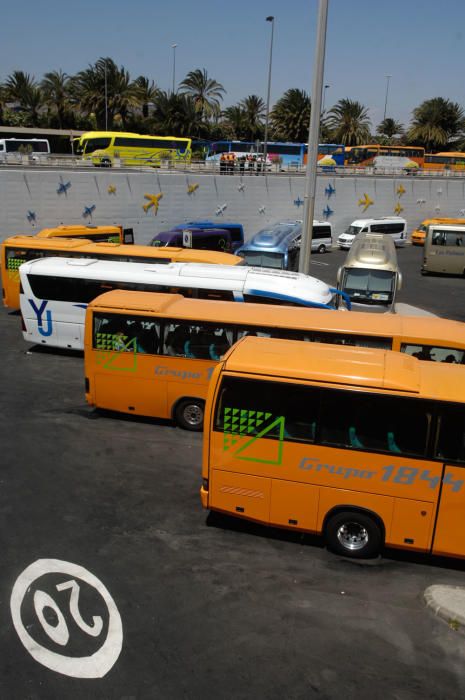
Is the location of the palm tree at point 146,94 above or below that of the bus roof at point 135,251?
above

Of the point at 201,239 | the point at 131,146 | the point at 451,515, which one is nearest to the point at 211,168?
the point at 201,239

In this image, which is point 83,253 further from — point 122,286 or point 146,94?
point 146,94

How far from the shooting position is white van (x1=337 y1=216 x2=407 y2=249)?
3606 centimetres

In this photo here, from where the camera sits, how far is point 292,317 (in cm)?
1037

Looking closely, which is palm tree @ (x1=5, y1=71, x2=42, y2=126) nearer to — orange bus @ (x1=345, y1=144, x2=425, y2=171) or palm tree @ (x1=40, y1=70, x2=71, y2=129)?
palm tree @ (x1=40, y1=70, x2=71, y2=129)

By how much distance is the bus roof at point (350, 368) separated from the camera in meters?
6.59

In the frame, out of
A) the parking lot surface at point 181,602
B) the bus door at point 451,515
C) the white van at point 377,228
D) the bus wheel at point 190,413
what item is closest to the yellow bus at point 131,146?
the white van at point 377,228

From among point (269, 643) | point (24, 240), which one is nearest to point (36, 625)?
point (269, 643)

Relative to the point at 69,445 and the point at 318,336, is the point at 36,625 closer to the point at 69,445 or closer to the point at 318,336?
the point at 69,445

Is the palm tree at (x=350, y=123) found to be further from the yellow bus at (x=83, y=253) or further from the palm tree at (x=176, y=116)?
the yellow bus at (x=83, y=253)

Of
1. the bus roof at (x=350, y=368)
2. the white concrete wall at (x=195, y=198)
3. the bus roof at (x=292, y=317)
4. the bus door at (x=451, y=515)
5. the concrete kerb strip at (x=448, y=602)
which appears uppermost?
the white concrete wall at (x=195, y=198)

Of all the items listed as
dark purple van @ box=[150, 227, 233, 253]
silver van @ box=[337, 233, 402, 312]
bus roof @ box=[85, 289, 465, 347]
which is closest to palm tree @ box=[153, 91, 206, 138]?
dark purple van @ box=[150, 227, 233, 253]

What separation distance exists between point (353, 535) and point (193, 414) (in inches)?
177

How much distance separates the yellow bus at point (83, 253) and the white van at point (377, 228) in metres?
20.1
